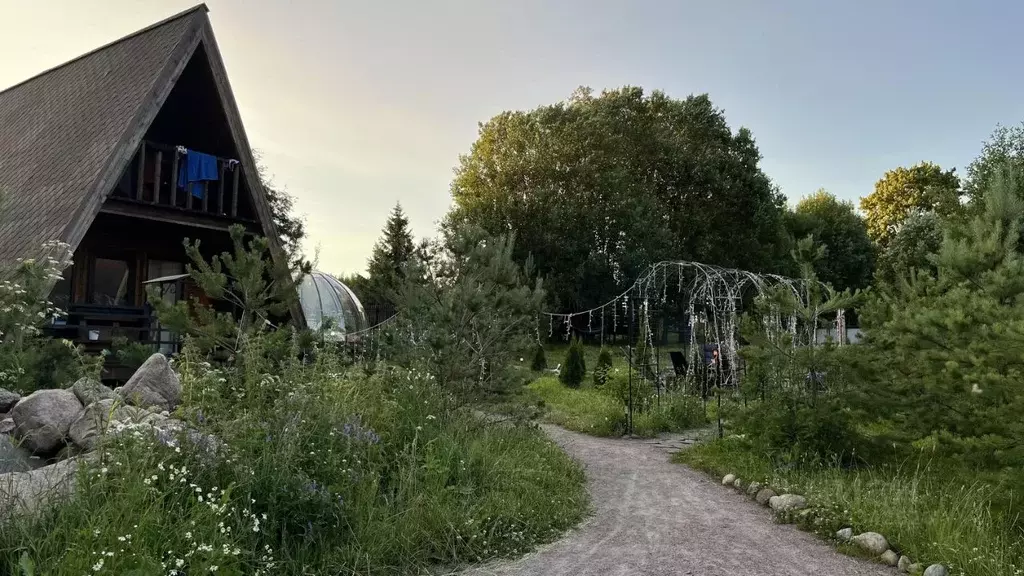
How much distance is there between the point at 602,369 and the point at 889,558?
32.7 feet

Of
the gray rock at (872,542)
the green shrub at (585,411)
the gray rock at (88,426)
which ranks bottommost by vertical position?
the gray rock at (872,542)

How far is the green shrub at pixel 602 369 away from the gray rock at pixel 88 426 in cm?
970

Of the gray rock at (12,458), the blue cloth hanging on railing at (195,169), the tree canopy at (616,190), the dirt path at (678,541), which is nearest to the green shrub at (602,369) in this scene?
the dirt path at (678,541)

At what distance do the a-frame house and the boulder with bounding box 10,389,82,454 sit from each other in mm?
4756

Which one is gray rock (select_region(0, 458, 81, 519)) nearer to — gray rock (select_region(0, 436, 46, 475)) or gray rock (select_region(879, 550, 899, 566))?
gray rock (select_region(0, 436, 46, 475))

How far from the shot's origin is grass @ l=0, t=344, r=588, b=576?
3.24 m

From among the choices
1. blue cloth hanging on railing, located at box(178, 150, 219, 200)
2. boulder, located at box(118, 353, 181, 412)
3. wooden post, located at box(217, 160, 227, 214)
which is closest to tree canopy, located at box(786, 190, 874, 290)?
wooden post, located at box(217, 160, 227, 214)

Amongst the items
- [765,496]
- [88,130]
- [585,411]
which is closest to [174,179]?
[88,130]

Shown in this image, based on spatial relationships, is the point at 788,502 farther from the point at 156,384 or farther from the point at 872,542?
the point at 156,384

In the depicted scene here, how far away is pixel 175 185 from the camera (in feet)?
36.4

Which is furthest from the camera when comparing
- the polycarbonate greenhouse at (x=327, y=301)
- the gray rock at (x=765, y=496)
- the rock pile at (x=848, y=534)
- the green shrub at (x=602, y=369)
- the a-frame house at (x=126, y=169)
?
the polycarbonate greenhouse at (x=327, y=301)

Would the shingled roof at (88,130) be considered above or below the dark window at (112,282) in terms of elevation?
above

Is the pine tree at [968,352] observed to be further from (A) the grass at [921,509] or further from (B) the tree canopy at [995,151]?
(B) the tree canopy at [995,151]

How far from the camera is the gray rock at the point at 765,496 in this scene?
5.71 metres
